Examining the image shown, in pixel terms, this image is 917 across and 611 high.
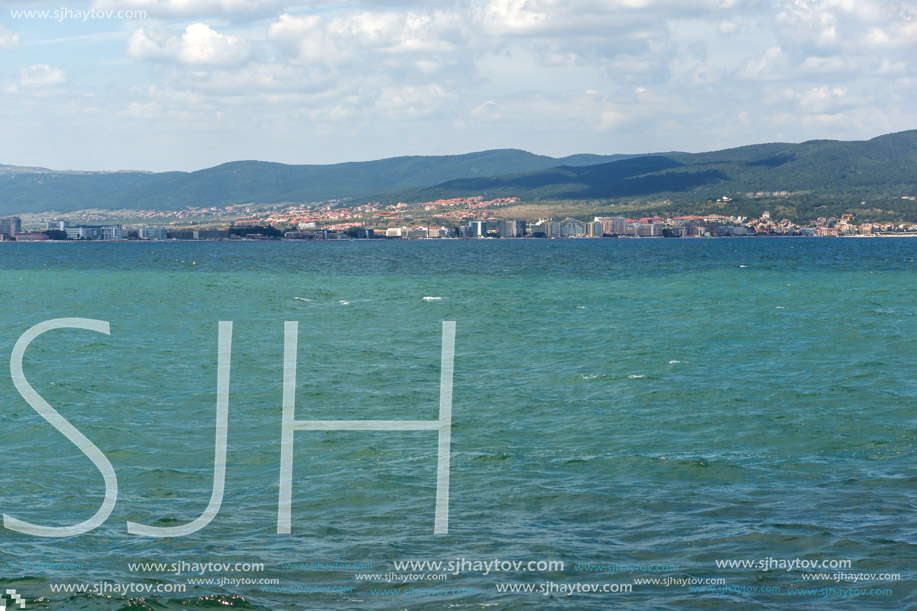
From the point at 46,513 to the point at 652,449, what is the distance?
11398 mm

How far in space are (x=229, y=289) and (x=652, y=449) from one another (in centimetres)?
5221

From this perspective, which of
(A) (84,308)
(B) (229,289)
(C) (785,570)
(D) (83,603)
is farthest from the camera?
(B) (229,289)

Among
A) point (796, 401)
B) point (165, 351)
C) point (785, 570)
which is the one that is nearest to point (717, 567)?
point (785, 570)

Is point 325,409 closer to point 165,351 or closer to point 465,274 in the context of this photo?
point 165,351

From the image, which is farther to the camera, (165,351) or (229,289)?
(229,289)

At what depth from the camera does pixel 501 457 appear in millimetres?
17828

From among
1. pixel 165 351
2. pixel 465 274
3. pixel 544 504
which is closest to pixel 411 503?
pixel 544 504

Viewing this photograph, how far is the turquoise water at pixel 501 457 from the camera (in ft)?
38.7

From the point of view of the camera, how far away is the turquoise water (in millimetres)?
11789

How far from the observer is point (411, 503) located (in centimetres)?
1506

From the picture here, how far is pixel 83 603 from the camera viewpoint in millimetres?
10867

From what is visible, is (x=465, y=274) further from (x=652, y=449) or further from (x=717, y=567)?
(x=717, y=567)

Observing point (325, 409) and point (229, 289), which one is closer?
point (325, 409)

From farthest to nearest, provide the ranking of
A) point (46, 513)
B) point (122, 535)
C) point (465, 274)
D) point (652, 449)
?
1. point (465, 274)
2. point (652, 449)
3. point (46, 513)
4. point (122, 535)
